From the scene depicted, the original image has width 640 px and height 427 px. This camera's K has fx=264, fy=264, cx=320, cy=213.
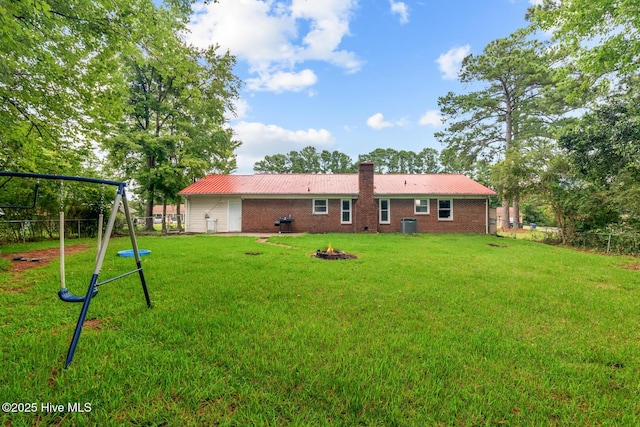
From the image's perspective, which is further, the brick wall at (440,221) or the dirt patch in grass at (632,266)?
the brick wall at (440,221)

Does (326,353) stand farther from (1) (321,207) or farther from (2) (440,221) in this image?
(2) (440,221)

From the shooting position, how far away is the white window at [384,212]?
55.9 feet

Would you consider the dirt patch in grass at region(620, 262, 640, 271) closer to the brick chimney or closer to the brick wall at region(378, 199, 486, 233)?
the brick wall at region(378, 199, 486, 233)

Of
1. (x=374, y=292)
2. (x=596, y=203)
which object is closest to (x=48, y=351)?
(x=374, y=292)

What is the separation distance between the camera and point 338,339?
2.87 metres

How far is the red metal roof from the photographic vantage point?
16781 millimetres

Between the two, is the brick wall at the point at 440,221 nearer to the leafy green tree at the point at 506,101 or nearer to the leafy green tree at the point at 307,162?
the leafy green tree at the point at 506,101

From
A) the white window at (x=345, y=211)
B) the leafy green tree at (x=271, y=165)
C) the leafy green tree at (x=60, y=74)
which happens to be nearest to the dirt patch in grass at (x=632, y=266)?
the white window at (x=345, y=211)

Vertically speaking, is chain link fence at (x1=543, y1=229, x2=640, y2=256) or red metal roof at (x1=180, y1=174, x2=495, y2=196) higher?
red metal roof at (x1=180, y1=174, x2=495, y2=196)

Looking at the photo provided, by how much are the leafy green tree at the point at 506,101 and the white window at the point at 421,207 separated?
7.47 meters

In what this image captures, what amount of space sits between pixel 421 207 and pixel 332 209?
577 centimetres

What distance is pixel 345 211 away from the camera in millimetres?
17172

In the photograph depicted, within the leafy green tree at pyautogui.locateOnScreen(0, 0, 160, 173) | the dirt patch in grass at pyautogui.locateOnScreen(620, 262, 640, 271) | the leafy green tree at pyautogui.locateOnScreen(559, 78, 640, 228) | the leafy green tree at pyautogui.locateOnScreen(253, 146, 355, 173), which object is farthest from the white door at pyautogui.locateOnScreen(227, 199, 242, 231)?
the leafy green tree at pyautogui.locateOnScreen(253, 146, 355, 173)

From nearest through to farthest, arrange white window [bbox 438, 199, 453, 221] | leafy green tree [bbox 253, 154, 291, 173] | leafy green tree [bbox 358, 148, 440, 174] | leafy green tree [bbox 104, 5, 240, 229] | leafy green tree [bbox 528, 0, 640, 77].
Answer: leafy green tree [bbox 528, 0, 640, 77]
leafy green tree [bbox 104, 5, 240, 229]
white window [bbox 438, 199, 453, 221]
leafy green tree [bbox 253, 154, 291, 173]
leafy green tree [bbox 358, 148, 440, 174]
